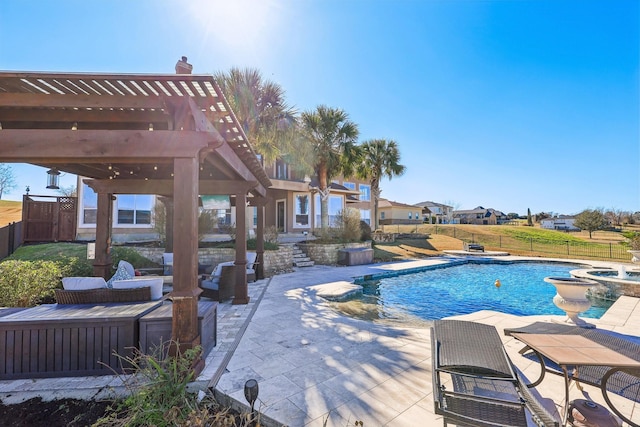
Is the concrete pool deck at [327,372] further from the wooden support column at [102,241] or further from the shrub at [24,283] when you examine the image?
the wooden support column at [102,241]

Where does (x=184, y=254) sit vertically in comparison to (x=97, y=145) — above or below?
below

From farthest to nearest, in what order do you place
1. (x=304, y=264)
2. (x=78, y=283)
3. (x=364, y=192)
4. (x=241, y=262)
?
(x=364, y=192) < (x=304, y=264) < (x=241, y=262) < (x=78, y=283)

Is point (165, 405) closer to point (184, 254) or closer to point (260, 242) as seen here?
point (184, 254)

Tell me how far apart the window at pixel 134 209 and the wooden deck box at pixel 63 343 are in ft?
39.9

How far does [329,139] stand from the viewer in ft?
53.8

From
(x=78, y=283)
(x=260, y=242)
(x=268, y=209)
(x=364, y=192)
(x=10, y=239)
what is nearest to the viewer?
(x=78, y=283)

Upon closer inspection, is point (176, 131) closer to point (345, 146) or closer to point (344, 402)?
point (344, 402)

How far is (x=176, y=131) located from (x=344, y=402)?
3688 millimetres

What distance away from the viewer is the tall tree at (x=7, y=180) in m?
30.3

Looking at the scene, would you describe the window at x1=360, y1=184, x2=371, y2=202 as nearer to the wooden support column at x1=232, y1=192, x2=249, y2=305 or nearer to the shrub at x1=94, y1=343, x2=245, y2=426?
the wooden support column at x1=232, y1=192, x2=249, y2=305

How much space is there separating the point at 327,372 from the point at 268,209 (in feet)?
58.1

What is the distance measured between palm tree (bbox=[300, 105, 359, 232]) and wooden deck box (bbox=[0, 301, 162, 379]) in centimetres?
1255

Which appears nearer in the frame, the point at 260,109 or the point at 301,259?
Result: the point at 260,109

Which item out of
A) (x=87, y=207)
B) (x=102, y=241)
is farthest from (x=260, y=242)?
(x=87, y=207)
